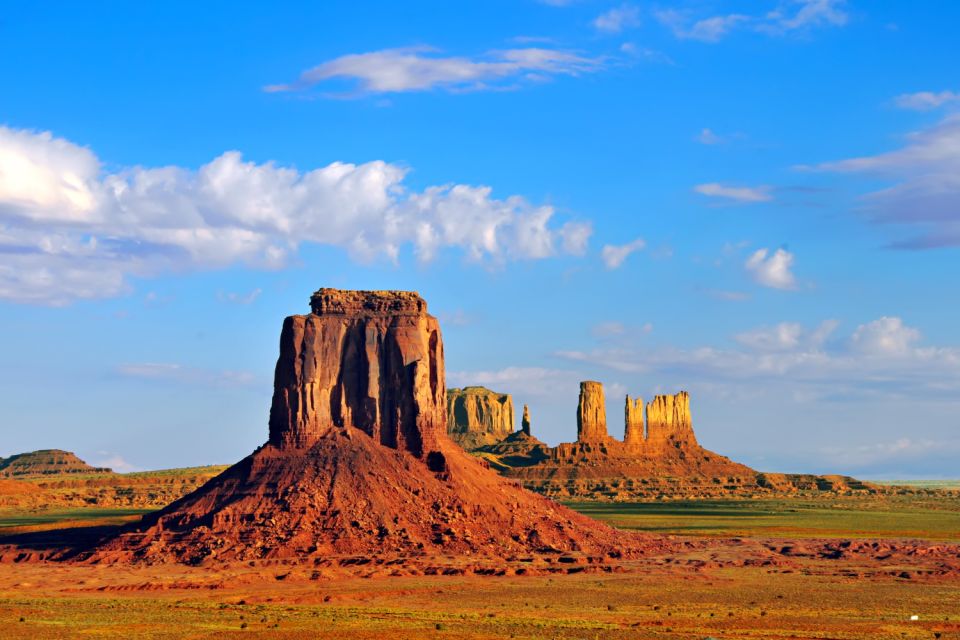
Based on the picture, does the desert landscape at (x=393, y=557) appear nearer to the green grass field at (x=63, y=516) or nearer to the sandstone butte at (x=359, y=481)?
the sandstone butte at (x=359, y=481)

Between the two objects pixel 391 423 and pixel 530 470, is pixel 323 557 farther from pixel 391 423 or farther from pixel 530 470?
pixel 530 470

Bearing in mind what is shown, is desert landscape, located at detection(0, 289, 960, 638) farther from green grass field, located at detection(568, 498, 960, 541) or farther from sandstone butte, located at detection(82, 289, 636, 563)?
green grass field, located at detection(568, 498, 960, 541)

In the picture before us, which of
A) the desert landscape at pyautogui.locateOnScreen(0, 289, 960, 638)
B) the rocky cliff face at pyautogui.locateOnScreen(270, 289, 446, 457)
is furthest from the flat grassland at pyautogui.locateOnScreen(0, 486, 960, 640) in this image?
the rocky cliff face at pyautogui.locateOnScreen(270, 289, 446, 457)

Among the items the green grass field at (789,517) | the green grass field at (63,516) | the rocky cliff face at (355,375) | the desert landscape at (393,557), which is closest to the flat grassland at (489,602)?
the desert landscape at (393,557)

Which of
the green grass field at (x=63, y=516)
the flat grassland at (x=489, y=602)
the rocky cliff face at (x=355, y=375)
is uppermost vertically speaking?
the rocky cliff face at (x=355, y=375)

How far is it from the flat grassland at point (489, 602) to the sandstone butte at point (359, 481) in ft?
11.4

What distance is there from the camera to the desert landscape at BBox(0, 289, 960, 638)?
5869cm

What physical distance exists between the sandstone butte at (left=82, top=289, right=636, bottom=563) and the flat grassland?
346 centimetres

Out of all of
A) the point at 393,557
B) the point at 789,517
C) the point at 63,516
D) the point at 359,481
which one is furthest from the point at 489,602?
the point at 789,517

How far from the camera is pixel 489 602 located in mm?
64438

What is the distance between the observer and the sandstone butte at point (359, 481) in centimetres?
7850

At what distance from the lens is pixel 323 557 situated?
250 feet

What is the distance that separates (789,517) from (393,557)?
74212 millimetres

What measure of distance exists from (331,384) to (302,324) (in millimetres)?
4141
